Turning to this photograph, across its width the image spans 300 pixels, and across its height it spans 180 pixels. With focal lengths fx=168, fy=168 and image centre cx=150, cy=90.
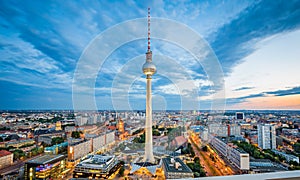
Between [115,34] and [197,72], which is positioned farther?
[197,72]

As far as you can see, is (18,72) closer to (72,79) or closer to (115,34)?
(72,79)

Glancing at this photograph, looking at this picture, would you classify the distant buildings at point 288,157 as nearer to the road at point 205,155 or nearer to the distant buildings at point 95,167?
the road at point 205,155

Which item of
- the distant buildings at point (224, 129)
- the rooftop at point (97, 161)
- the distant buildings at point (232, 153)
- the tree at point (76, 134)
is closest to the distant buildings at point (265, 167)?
the distant buildings at point (232, 153)

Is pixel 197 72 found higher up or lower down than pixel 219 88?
higher up

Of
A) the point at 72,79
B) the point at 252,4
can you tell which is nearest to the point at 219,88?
the point at 252,4

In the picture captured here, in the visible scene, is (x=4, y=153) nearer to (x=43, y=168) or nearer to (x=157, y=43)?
(x=43, y=168)
